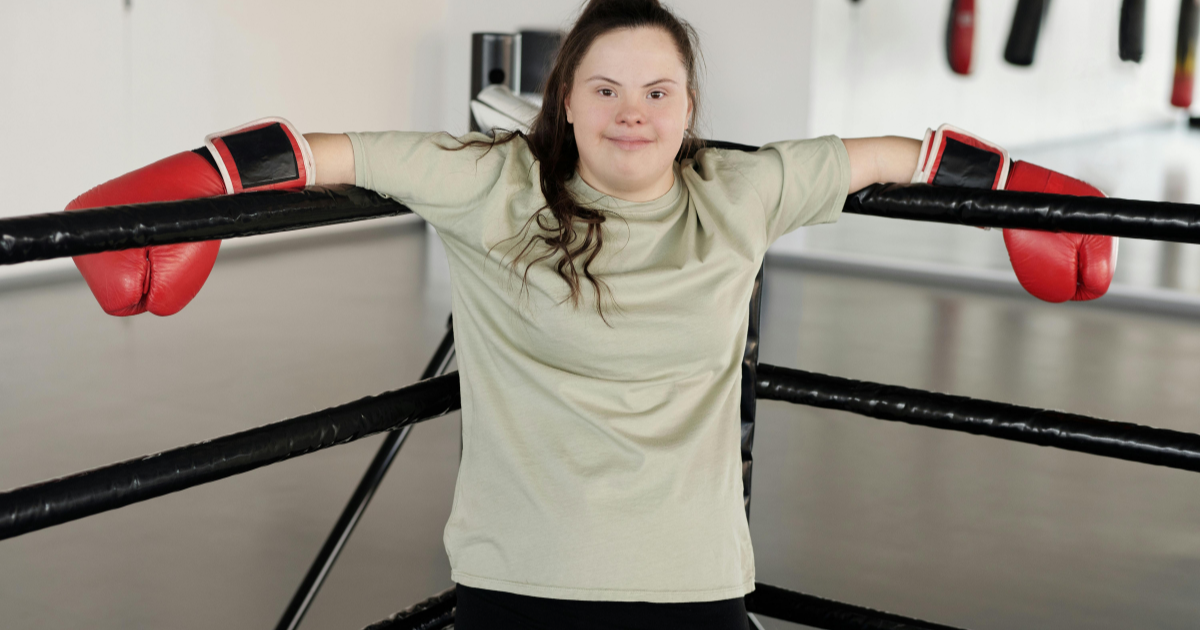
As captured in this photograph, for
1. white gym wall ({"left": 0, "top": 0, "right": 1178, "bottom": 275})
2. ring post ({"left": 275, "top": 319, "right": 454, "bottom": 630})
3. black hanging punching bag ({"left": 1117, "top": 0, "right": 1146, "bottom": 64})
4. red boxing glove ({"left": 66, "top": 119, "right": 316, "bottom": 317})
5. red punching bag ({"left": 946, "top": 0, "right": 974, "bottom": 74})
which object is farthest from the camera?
red punching bag ({"left": 946, "top": 0, "right": 974, "bottom": 74})

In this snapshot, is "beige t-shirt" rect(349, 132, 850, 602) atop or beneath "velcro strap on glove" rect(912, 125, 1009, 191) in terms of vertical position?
beneath

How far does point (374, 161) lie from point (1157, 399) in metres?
3.43

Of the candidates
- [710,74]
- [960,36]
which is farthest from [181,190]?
[960,36]

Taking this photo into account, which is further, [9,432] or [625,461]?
[9,432]

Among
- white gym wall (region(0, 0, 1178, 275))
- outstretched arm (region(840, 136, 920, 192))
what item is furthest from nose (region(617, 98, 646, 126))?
white gym wall (region(0, 0, 1178, 275))

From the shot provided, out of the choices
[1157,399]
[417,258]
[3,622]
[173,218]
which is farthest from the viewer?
[417,258]

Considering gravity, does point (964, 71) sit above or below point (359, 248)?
above

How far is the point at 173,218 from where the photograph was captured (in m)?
0.94

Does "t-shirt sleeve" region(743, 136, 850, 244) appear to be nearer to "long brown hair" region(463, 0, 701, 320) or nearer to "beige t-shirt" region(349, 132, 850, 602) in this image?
"beige t-shirt" region(349, 132, 850, 602)

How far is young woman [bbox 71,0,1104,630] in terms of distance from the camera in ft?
3.87

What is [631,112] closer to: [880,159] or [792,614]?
[880,159]

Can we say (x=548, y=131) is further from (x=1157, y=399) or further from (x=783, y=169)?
(x=1157, y=399)

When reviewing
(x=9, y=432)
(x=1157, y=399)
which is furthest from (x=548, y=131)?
(x=1157, y=399)

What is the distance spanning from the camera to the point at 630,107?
1236 mm
